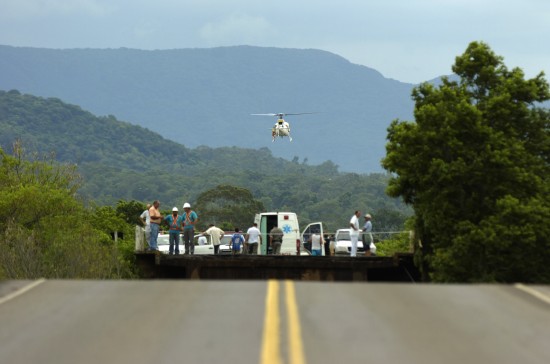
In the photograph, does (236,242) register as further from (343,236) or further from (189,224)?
(343,236)

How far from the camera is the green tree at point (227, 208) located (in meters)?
148

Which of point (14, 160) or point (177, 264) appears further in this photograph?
point (14, 160)

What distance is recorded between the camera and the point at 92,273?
63125 millimetres

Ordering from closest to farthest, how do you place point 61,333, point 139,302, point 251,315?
point 61,333 → point 251,315 → point 139,302

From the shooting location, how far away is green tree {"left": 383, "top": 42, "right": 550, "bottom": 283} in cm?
3347

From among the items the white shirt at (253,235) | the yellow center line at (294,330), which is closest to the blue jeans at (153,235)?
the white shirt at (253,235)

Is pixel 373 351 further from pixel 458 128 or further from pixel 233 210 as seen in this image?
pixel 233 210

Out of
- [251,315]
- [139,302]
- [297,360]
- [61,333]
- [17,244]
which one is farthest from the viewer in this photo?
[17,244]

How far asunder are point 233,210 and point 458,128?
11277 cm

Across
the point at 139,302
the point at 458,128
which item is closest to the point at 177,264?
the point at 458,128

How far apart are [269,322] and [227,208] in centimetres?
13753

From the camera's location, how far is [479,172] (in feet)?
116

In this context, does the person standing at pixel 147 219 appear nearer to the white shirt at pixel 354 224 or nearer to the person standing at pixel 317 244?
the white shirt at pixel 354 224

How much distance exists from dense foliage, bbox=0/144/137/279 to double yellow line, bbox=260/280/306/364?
46764mm
